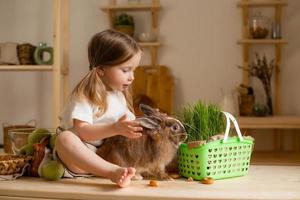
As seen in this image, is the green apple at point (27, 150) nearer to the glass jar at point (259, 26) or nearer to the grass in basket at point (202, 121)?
the grass in basket at point (202, 121)

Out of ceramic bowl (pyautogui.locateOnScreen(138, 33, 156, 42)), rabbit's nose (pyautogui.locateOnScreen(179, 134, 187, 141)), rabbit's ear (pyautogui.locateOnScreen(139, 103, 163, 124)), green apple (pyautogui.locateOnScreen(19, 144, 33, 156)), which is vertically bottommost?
green apple (pyautogui.locateOnScreen(19, 144, 33, 156))

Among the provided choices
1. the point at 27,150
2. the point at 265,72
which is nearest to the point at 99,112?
the point at 27,150

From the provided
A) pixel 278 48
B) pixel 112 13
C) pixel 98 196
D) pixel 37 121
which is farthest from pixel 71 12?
pixel 98 196

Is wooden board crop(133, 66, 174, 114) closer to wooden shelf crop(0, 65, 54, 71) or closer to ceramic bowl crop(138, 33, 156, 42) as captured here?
ceramic bowl crop(138, 33, 156, 42)

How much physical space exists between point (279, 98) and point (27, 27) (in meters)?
1.55

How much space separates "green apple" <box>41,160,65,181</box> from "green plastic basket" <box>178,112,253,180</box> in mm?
295

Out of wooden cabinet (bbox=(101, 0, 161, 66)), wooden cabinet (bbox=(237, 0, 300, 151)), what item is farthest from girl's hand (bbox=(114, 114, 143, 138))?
wooden cabinet (bbox=(101, 0, 161, 66))

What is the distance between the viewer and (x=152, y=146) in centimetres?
107

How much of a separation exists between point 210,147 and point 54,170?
38 centimetres

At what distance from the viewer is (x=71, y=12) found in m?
2.70

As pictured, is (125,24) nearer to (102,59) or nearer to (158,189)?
(102,59)

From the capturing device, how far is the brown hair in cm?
113

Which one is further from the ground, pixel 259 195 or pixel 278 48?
pixel 278 48

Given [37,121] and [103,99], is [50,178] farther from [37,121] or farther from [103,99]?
[37,121]
